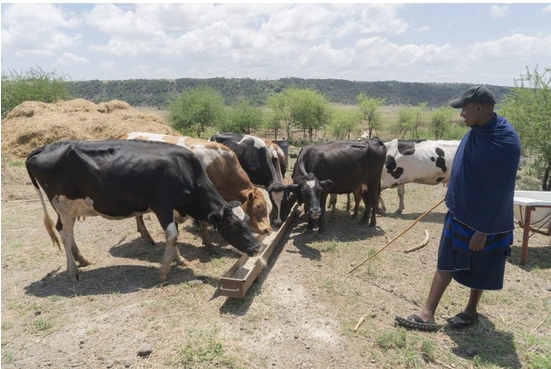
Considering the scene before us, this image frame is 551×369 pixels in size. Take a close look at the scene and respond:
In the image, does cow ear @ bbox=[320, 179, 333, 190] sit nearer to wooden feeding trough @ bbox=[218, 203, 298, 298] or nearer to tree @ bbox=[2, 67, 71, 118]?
wooden feeding trough @ bbox=[218, 203, 298, 298]

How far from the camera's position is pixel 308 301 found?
Result: 517 centimetres

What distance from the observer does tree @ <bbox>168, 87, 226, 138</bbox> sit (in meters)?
32.6

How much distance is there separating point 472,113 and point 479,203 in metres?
0.99

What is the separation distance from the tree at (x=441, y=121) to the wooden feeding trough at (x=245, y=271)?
5224cm

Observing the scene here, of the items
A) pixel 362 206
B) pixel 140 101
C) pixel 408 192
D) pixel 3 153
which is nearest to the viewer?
pixel 362 206

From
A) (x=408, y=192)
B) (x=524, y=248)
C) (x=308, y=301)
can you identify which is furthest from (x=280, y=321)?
(x=408, y=192)

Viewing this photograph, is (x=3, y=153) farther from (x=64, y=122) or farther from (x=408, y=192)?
(x=408, y=192)

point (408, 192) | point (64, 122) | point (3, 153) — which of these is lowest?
point (408, 192)

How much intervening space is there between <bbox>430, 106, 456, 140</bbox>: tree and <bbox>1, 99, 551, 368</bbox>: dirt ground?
5080 cm

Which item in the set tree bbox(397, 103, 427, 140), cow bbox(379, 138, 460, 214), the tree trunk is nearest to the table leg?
cow bbox(379, 138, 460, 214)

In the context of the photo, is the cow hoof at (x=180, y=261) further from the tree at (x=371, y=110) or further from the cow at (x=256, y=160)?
the tree at (x=371, y=110)

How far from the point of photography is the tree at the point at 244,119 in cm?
4525

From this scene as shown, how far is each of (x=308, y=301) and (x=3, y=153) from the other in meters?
16.1

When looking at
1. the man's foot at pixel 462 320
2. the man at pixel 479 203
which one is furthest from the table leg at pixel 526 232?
the man at pixel 479 203
